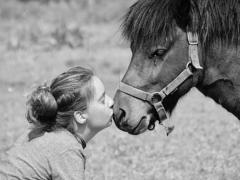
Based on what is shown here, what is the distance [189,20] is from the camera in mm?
3910

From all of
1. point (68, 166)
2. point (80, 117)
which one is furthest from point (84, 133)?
point (68, 166)

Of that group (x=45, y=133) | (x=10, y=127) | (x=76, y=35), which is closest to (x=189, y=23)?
(x=45, y=133)

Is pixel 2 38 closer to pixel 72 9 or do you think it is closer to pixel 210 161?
pixel 72 9

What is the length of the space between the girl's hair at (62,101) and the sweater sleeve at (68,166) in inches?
10.4

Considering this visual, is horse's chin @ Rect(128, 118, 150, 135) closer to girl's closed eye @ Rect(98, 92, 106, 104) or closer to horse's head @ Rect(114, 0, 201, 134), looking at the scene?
horse's head @ Rect(114, 0, 201, 134)

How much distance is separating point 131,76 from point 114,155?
255 centimetres

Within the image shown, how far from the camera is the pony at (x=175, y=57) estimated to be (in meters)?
3.87

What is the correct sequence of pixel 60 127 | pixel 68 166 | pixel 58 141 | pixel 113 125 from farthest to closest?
pixel 113 125, pixel 60 127, pixel 58 141, pixel 68 166

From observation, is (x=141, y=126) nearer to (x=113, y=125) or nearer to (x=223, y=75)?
(x=223, y=75)

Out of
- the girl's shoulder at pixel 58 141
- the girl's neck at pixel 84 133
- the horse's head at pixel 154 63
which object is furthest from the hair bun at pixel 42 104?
the horse's head at pixel 154 63

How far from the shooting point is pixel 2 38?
754 inches

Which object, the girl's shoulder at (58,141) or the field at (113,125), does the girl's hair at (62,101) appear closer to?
the girl's shoulder at (58,141)

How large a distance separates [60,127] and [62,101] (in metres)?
0.18

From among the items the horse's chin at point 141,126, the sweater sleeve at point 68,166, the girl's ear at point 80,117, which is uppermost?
the girl's ear at point 80,117
